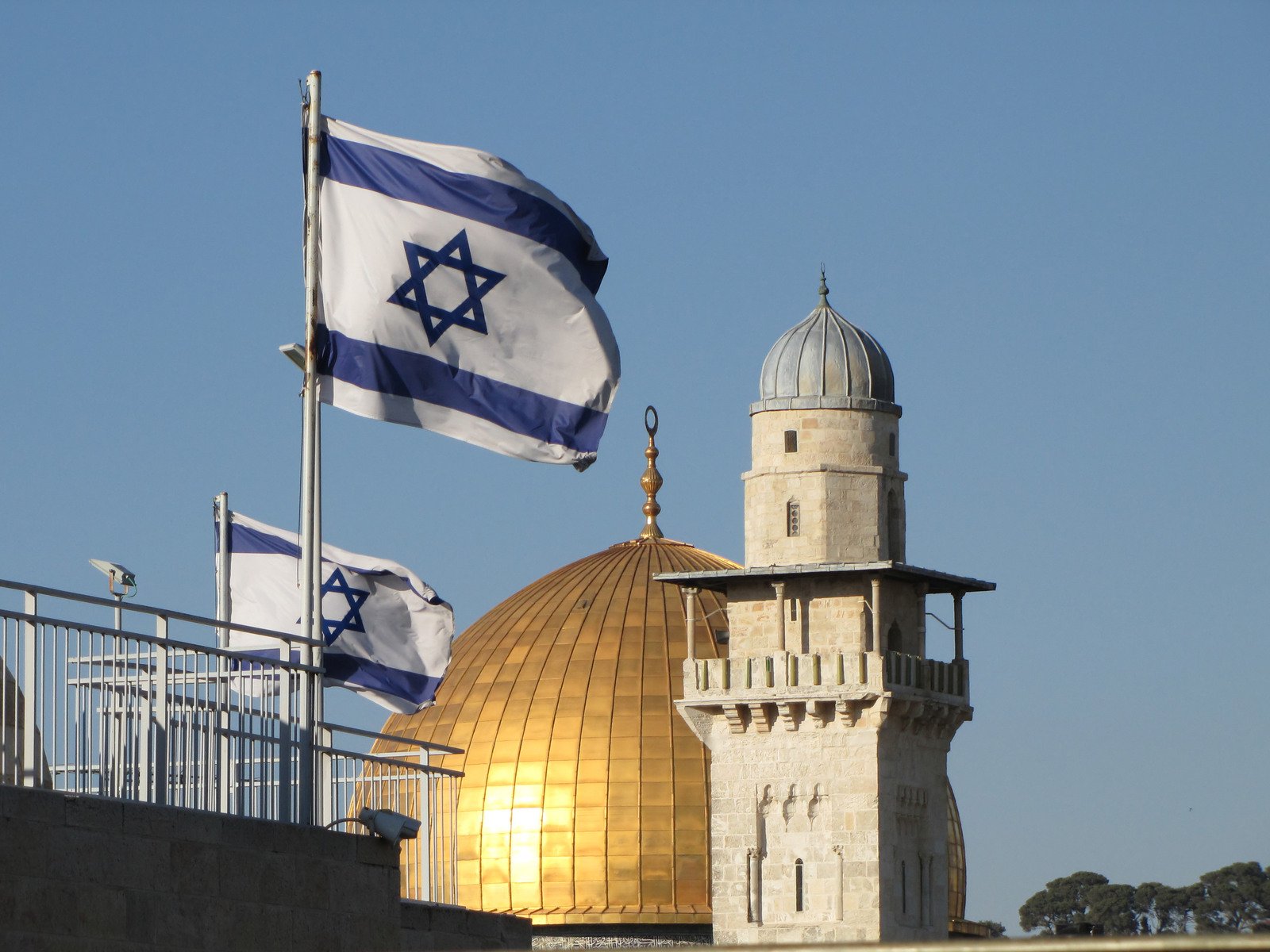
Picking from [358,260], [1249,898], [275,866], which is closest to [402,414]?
[358,260]

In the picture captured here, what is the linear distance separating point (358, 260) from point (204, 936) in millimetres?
5315

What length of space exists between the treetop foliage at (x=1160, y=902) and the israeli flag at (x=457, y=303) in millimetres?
78998

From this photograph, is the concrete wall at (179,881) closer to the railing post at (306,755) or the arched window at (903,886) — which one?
the railing post at (306,755)

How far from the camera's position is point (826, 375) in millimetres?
44688

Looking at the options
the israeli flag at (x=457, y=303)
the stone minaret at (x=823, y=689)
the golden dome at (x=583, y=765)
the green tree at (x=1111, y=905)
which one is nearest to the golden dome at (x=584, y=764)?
the golden dome at (x=583, y=765)

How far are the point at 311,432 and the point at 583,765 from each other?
32.6 metres

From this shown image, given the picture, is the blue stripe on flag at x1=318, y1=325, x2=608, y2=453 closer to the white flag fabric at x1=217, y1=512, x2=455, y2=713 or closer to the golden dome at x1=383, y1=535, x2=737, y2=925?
the white flag fabric at x1=217, y1=512, x2=455, y2=713

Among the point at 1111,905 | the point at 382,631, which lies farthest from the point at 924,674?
the point at 1111,905

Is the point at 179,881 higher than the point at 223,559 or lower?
lower

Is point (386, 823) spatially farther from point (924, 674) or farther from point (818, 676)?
point (924, 674)

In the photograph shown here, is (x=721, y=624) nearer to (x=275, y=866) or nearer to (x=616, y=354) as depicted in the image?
(x=616, y=354)

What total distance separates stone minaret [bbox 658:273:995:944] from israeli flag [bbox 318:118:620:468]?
22.8 m

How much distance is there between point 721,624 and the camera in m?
52.5

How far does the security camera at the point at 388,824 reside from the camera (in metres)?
18.8
